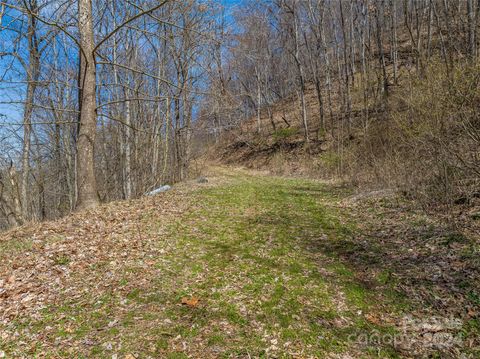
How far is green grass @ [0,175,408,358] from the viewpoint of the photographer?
3.12 metres

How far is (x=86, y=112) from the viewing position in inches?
295

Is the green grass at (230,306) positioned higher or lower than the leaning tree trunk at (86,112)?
lower

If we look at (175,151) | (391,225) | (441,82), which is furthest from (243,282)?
(175,151)

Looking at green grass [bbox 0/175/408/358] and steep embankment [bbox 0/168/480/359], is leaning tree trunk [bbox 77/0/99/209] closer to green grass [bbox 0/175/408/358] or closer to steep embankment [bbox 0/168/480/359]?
steep embankment [bbox 0/168/480/359]

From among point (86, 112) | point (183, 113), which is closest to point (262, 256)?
point (86, 112)

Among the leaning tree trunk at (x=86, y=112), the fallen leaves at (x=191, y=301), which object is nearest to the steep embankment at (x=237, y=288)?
the fallen leaves at (x=191, y=301)

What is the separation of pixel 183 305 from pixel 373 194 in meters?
6.84

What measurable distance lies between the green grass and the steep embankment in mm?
16

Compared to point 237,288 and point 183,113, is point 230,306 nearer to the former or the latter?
Result: point 237,288

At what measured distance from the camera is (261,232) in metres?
6.60

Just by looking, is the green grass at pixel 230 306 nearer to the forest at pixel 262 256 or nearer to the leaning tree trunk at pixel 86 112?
the forest at pixel 262 256

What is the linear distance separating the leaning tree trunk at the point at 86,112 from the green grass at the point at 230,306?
243 cm

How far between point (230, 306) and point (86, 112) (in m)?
5.99

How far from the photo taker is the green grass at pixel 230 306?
10.2ft
